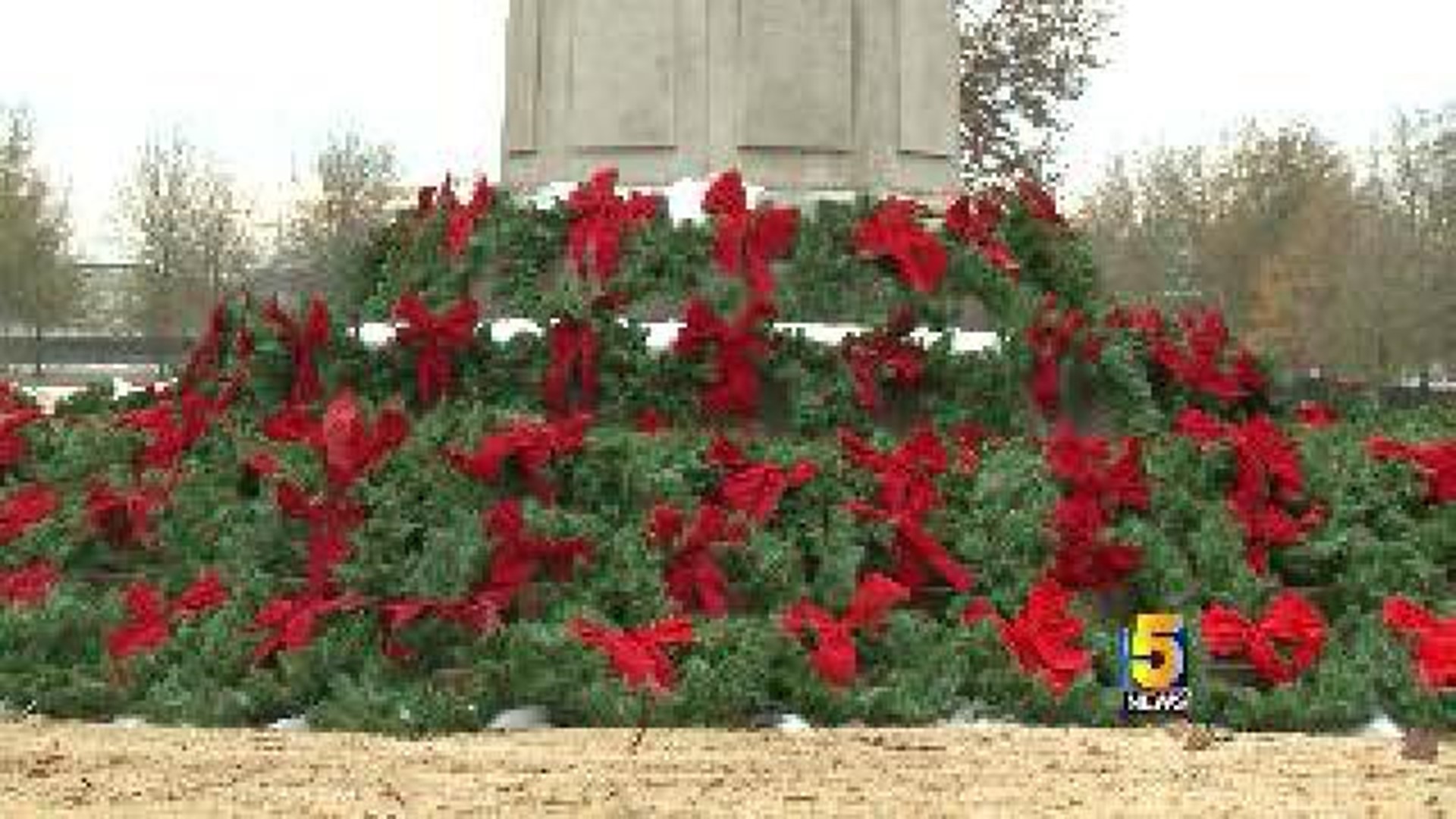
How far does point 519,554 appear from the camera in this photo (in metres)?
9.83

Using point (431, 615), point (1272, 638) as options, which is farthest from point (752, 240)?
point (1272, 638)

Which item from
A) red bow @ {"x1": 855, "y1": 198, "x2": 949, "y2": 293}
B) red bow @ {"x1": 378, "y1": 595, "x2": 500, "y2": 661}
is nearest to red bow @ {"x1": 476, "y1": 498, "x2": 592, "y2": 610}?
red bow @ {"x1": 378, "y1": 595, "x2": 500, "y2": 661}

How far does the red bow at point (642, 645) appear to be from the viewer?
902 cm

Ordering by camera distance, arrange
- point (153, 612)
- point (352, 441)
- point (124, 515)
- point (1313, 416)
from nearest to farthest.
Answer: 1. point (153, 612)
2. point (352, 441)
3. point (124, 515)
4. point (1313, 416)

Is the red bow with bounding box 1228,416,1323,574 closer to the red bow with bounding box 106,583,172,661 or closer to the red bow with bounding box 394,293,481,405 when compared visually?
the red bow with bounding box 394,293,481,405

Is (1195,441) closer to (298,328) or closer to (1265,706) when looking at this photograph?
(1265,706)

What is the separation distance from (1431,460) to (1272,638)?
2128mm

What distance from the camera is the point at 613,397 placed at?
12.0 meters

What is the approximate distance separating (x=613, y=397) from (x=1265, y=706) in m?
4.16

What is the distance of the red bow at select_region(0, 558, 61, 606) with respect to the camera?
1046 cm

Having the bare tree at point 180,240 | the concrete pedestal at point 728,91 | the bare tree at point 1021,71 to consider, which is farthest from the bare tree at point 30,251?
the concrete pedestal at point 728,91

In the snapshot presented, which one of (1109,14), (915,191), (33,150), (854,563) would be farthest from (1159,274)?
(854,563)

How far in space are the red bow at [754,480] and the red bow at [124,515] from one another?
2.70 metres

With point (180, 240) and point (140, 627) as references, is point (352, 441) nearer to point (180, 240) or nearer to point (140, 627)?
point (140, 627)
